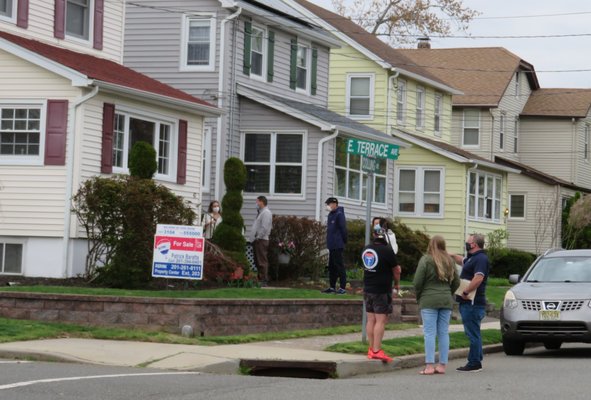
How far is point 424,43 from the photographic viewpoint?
5688 centimetres

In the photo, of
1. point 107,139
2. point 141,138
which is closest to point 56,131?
point 107,139

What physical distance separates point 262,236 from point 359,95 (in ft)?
55.7

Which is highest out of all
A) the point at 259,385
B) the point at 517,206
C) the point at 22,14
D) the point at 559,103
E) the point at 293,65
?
the point at 559,103

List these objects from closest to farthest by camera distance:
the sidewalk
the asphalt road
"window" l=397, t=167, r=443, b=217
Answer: the asphalt road, the sidewalk, "window" l=397, t=167, r=443, b=217

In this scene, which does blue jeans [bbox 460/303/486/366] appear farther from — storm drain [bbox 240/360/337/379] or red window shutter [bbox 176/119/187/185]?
red window shutter [bbox 176/119/187/185]

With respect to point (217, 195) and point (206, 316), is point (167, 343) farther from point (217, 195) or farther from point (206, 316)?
point (217, 195)

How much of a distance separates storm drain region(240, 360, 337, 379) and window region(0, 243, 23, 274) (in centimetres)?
1010

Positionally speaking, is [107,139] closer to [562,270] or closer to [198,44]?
[198,44]

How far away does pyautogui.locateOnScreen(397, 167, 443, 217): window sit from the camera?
42219 mm

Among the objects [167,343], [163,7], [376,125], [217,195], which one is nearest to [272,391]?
[167,343]

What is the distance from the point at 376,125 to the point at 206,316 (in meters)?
24.0

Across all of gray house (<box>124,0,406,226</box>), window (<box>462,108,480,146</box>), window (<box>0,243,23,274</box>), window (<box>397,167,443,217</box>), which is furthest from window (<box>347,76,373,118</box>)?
window (<box>0,243,23,274</box>)

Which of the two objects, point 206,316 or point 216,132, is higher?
point 216,132

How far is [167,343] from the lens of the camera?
17.3 m
